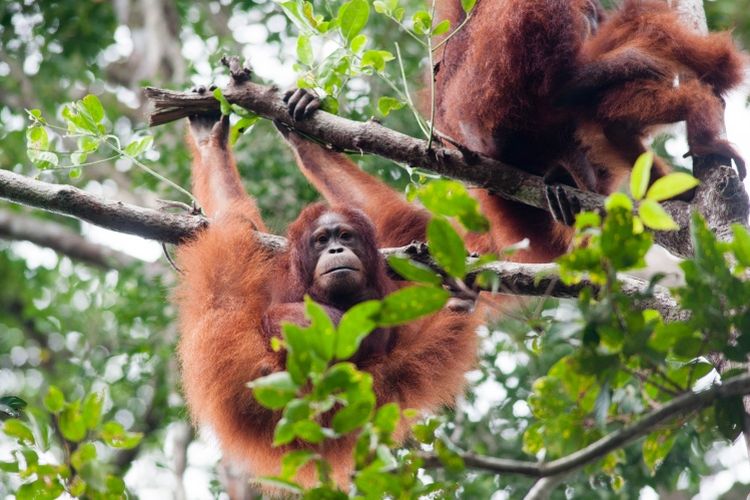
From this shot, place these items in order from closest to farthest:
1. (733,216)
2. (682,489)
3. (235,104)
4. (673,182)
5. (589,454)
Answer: (589,454), (673,182), (733,216), (235,104), (682,489)

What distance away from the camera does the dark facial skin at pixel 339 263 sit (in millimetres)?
5160

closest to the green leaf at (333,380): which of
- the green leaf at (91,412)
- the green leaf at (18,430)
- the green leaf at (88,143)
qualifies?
the green leaf at (91,412)

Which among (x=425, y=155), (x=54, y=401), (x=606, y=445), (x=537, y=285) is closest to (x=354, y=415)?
(x=606, y=445)

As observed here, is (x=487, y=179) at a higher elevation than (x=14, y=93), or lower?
higher

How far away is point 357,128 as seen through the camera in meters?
4.57

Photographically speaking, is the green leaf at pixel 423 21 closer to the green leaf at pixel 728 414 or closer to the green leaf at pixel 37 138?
the green leaf at pixel 37 138

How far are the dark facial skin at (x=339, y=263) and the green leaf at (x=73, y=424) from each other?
2.84 meters

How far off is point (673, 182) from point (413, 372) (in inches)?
127

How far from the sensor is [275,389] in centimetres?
213

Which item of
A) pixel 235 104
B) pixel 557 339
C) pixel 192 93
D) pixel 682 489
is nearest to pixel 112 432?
pixel 557 339

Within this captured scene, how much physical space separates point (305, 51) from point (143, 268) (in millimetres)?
4648

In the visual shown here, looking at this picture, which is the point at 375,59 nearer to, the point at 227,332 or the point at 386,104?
the point at 386,104

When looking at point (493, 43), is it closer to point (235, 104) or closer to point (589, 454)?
point (235, 104)

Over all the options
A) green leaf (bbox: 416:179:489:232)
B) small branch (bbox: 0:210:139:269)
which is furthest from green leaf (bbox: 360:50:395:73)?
small branch (bbox: 0:210:139:269)
